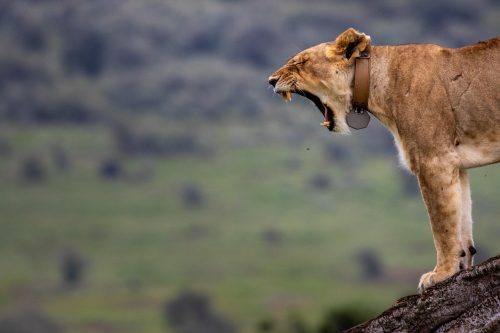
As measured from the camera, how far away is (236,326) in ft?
224

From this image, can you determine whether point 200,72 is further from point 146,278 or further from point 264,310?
point 264,310

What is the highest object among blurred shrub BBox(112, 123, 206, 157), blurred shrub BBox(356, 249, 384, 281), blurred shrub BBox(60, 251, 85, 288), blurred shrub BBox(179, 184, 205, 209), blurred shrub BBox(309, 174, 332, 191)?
blurred shrub BBox(112, 123, 206, 157)

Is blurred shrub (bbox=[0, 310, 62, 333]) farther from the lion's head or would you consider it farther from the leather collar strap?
the leather collar strap

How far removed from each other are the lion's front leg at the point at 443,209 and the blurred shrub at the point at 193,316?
58.2m

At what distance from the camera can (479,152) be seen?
30.5 ft

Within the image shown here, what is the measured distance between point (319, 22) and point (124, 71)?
23.1 meters

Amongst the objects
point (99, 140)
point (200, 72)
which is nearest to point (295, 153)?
point (99, 140)

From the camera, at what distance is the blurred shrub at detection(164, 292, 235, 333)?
68.3m

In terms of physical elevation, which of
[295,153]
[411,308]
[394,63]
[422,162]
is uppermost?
[295,153]

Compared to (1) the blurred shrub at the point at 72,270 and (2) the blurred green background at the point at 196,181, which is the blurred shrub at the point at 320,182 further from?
(1) the blurred shrub at the point at 72,270

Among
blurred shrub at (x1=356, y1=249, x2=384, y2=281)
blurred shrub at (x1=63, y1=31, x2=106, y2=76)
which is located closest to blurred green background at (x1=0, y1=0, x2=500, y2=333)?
blurred shrub at (x1=356, y1=249, x2=384, y2=281)

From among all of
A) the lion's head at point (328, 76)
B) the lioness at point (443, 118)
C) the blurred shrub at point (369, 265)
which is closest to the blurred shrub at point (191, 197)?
the blurred shrub at point (369, 265)

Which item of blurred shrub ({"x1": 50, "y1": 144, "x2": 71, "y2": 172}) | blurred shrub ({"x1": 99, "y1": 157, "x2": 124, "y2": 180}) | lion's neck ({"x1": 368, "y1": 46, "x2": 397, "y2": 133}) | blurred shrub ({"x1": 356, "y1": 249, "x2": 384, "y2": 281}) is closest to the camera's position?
lion's neck ({"x1": 368, "y1": 46, "x2": 397, "y2": 133})

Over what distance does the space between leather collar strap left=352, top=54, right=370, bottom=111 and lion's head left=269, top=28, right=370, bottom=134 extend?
0.22ft
